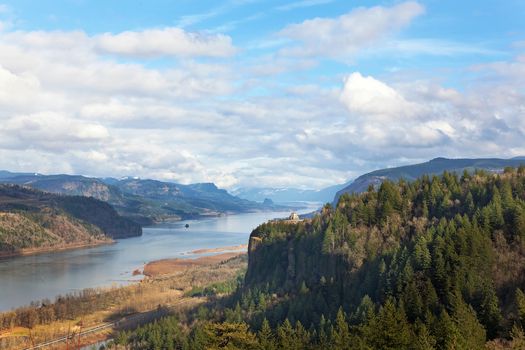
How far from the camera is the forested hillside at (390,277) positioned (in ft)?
189

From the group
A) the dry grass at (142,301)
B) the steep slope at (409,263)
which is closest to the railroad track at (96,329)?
the dry grass at (142,301)

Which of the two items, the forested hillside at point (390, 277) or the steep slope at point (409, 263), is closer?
the forested hillside at point (390, 277)

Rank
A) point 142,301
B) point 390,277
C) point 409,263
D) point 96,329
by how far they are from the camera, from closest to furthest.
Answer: point 409,263 < point 390,277 < point 96,329 < point 142,301

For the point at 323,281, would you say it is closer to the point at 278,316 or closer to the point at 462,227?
the point at 278,316

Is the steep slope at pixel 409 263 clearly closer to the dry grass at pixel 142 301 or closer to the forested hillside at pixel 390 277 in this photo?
the forested hillside at pixel 390 277

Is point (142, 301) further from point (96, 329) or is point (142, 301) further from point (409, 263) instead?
point (409, 263)

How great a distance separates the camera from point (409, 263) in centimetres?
7888

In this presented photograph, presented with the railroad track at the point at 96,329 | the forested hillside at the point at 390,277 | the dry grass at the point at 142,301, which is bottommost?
the railroad track at the point at 96,329

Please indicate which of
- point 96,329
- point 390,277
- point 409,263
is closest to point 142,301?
point 96,329

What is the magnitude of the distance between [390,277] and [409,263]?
3404 mm

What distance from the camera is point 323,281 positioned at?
96125mm

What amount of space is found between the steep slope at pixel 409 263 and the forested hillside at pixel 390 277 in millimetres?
189

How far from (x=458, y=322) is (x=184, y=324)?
57.2 m

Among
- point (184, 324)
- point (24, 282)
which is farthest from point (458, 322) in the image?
point (24, 282)
